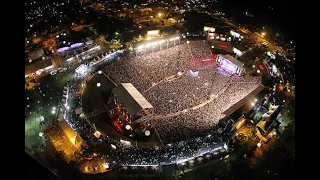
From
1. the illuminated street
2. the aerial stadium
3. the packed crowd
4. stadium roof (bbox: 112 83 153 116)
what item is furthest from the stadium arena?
stadium roof (bbox: 112 83 153 116)

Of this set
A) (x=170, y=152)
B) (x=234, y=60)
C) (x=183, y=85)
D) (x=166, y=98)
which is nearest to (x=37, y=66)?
(x=166, y=98)

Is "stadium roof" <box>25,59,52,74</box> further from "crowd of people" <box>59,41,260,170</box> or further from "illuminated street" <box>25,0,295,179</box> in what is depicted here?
"crowd of people" <box>59,41,260,170</box>

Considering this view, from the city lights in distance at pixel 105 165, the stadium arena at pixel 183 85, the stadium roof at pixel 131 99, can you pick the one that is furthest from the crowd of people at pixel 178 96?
the stadium roof at pixel 131 99

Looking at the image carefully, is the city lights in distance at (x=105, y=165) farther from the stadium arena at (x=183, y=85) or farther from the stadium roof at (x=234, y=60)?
the stadium roof at (x=234, y=60)

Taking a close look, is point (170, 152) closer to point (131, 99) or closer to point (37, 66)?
point (131, 99)

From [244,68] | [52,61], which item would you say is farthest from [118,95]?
[244,68]

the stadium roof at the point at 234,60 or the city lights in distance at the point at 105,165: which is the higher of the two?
the stadium roof at the point at 234,60
